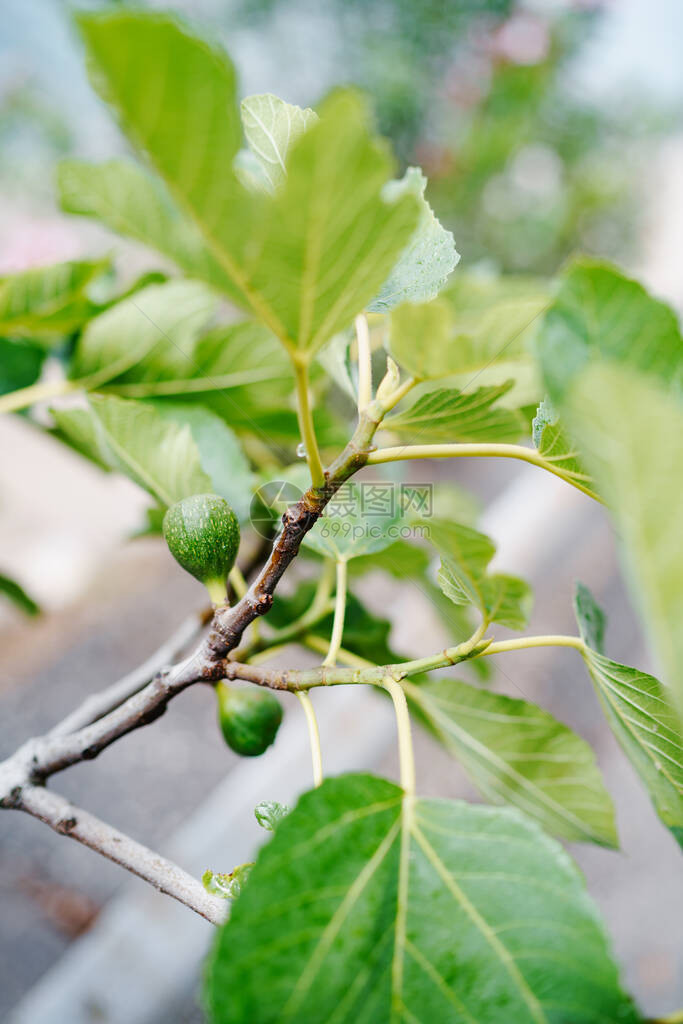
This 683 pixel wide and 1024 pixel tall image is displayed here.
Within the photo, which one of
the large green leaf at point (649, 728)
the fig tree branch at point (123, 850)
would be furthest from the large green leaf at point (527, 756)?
the fig tree branch at point (123, 850)

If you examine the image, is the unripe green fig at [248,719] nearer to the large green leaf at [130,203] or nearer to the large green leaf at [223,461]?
the large green leaf at [223,461]

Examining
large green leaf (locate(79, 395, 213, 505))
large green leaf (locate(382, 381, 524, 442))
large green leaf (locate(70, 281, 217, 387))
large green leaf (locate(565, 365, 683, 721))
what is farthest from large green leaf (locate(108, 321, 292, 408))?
large green leaf (locate(565, 365, 683, 721))

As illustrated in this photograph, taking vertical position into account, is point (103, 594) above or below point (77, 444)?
above

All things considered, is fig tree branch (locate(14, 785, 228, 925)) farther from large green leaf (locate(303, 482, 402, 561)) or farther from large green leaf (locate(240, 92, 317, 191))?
large green leaf (locate(240, 92, 317, 191))

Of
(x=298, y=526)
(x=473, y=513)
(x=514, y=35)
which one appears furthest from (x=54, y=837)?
(x=514, y=35)

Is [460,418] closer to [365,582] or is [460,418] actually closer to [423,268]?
[423,268]

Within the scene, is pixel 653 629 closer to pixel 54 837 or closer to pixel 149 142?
pixel 149 142
